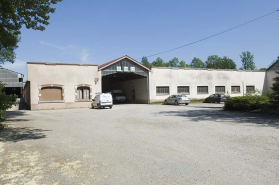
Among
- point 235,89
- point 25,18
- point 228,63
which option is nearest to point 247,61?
point 228,63

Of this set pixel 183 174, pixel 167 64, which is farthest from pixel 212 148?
pixel 167 64

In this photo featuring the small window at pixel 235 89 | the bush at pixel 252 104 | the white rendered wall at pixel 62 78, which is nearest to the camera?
the bush at pixel 252 104

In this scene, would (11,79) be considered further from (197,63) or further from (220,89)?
(197,63)

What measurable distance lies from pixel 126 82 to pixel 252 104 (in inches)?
957

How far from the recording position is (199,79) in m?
34.6

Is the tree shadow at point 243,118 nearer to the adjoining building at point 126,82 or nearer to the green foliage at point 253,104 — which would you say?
the green foliage at point 253,104

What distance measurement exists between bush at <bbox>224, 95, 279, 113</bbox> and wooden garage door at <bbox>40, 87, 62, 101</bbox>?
59.7 feet

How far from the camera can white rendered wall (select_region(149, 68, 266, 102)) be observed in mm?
31500

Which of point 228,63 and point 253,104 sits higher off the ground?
point 228,63

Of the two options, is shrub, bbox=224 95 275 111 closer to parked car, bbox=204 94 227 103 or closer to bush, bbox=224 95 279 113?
bush, bbox=224 95 279 113

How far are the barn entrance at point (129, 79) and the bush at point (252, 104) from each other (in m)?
14.9

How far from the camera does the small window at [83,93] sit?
26.7 meters

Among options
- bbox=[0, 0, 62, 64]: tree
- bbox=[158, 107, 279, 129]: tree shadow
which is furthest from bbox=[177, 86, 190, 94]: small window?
bbox=[0, 0, 62, 64]: tree

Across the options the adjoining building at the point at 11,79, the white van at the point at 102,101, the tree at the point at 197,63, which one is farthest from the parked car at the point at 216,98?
the tree at the point at 197,63
